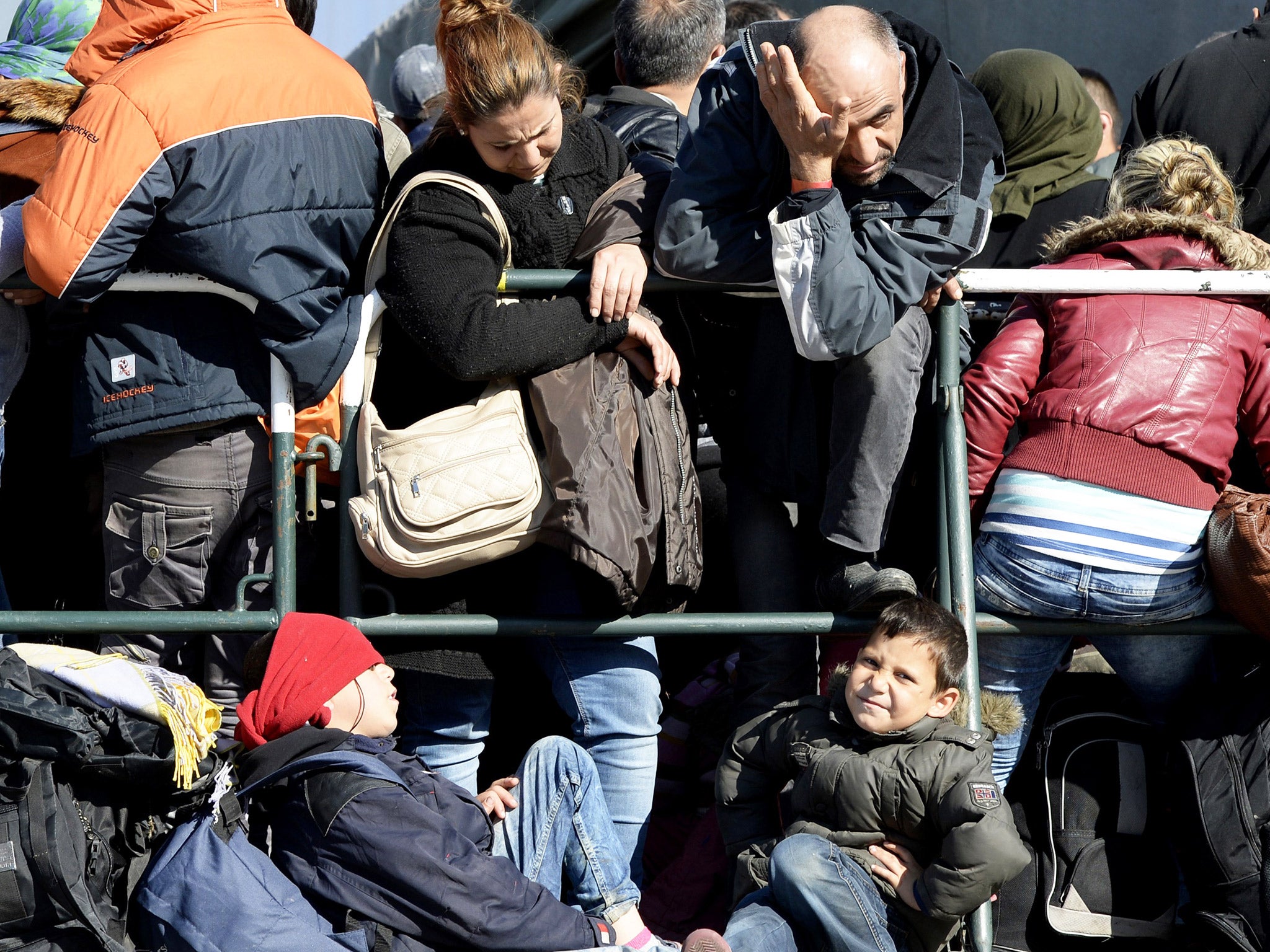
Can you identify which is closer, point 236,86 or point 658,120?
point 236,86

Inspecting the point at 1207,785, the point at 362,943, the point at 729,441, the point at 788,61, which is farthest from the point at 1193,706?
the point at 362,943

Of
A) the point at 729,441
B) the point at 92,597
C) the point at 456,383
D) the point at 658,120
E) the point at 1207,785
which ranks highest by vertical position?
the point at 658,120

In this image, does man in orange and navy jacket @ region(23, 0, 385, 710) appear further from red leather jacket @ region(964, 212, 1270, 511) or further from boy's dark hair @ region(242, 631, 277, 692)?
red leather jacket @ region(964, 212, 1270, 511)

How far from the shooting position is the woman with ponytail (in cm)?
292

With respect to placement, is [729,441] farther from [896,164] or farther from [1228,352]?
[1228,352]

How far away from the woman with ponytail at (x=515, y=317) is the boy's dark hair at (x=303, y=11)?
0.61m

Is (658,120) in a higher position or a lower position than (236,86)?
lower

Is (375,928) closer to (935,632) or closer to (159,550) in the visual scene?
(159,550)

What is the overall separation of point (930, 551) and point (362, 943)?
1.64m

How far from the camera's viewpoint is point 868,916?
2.73m

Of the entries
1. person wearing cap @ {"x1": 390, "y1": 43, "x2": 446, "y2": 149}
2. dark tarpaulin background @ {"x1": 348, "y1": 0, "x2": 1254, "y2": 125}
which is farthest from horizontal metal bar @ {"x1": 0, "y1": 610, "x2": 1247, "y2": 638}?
dark tarpaulin background @ {"x1": 348, "y1": 0, "x2": 1254, "y2": 125}

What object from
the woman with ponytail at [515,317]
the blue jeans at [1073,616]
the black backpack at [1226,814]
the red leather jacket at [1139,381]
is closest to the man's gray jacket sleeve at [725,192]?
the woman with ponytail at [515,317]

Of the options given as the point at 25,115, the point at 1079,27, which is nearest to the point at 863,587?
the point at 25,115

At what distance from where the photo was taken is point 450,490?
9.27 feet
